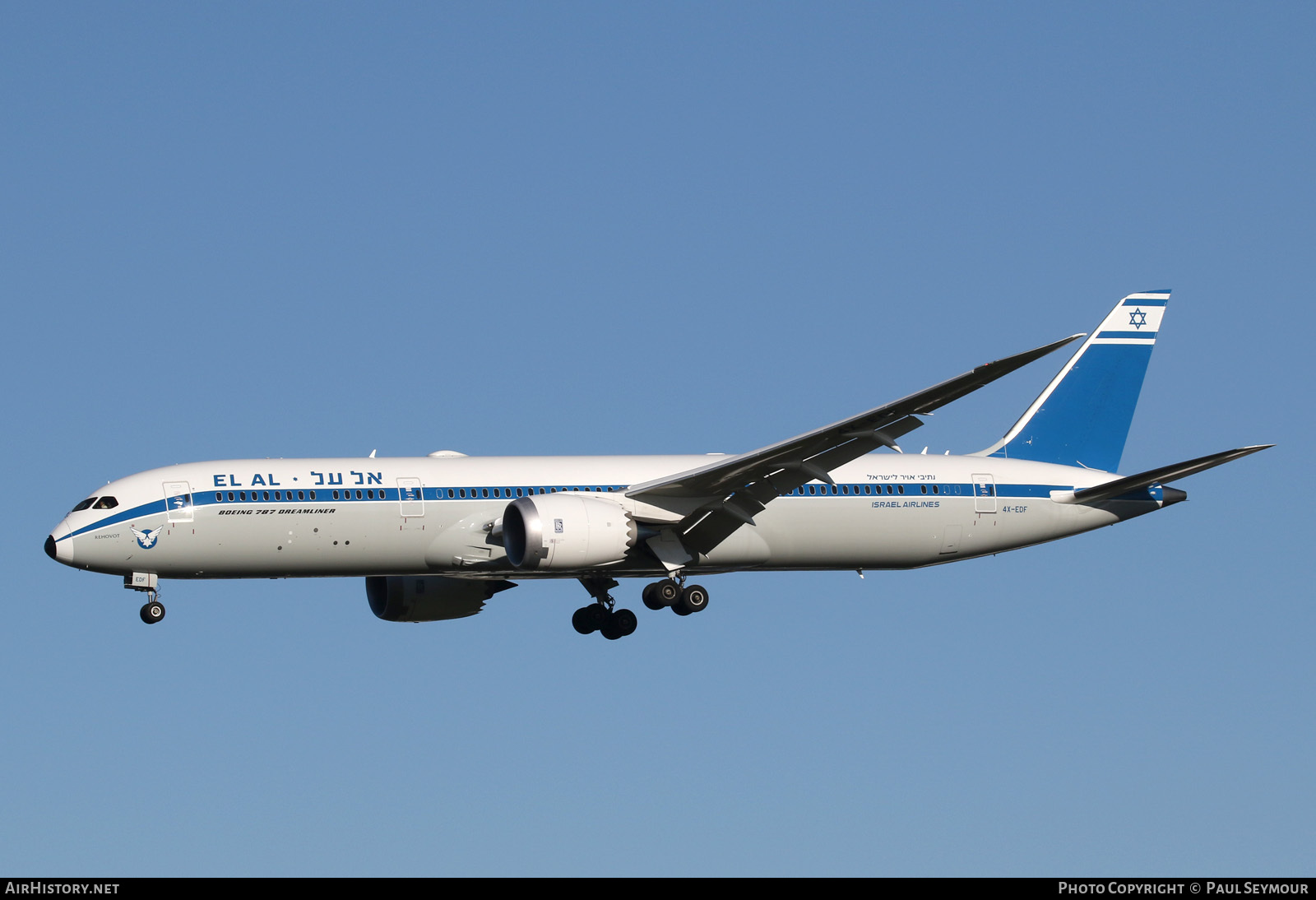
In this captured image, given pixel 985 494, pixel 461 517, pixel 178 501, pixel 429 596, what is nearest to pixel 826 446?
pixel 985 494

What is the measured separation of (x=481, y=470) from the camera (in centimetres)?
4644

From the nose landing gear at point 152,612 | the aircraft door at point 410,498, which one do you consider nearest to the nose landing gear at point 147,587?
the nose landing gear at point 152,612

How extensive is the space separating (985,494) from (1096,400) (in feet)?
20.5

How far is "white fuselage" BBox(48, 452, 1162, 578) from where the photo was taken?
43812mm

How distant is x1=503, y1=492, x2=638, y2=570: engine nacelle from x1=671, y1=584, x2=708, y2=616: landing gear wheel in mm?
3529

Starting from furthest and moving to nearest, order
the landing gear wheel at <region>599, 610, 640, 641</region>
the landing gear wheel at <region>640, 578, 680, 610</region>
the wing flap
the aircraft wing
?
the landing gear wheel at <region>599, 610, 640, 641</region> → the landing gear wheel at <region>640, 578, 680, 610</region> → the aircraft wing → the wing flap

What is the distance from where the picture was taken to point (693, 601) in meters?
47.5

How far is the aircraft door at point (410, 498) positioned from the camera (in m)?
44.8

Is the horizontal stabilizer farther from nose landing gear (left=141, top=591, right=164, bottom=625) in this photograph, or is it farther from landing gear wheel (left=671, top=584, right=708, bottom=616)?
nose landing gear (left=141, top=591, right=164, bottom=625)

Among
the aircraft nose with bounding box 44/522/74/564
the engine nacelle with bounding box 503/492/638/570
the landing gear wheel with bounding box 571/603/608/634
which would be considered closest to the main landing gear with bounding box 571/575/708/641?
the landing gear wheel with bounding box 571/603/608/634
